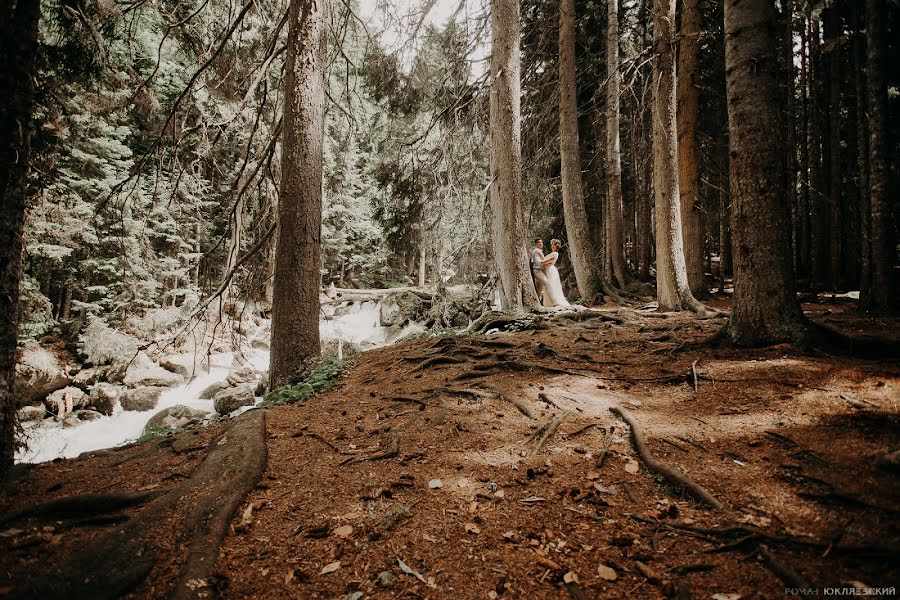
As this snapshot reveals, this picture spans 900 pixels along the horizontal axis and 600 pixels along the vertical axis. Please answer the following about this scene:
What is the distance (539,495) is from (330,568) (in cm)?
120

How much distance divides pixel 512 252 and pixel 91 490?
6162 mm

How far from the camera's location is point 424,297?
14398mm

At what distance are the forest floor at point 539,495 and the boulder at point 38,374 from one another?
9.19m

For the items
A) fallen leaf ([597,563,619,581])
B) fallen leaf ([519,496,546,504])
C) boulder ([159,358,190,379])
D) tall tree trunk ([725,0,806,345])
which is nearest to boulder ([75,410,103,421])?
boulder ([159,358,190,379])

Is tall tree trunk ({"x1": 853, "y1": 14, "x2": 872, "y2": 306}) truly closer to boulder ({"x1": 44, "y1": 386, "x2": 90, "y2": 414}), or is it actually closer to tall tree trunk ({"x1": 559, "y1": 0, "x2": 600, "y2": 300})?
tall tree trunk ({"x1": 559, "y1": 0, "x2": 600, "y2": 300})

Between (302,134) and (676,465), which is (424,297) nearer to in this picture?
(302,134)

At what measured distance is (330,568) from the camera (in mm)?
1905

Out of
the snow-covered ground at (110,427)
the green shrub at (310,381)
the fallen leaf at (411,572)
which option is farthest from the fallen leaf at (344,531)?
the snow-covered ground at (110,427)

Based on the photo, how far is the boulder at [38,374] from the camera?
9547 millimetres

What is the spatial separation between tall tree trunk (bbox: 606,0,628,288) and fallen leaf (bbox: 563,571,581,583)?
1030 cm

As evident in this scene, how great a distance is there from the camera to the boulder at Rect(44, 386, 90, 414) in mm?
10109

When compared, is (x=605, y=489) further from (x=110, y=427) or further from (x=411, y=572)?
(x=110, y=427)

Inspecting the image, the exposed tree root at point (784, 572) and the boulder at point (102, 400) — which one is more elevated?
A: the exposed tree root at point (784, 572)

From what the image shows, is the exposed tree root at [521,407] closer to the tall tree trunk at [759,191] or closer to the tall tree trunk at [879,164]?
the tall tree trunk at [759,191]
